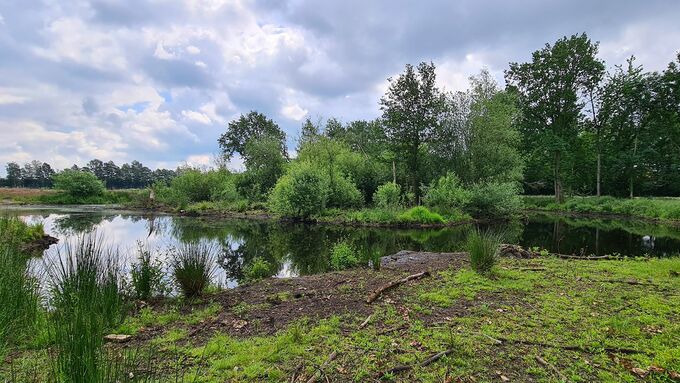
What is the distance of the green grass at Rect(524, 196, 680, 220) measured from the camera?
23.0 metres

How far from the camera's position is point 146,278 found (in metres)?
6.18

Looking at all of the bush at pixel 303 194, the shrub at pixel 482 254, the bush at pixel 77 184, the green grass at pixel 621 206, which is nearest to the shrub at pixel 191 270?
the shrub at pixel 482 254

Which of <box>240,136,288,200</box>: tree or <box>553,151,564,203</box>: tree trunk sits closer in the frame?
<box>553,151,564,203</box>: tree trunk

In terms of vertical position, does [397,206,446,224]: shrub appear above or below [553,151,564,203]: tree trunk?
below

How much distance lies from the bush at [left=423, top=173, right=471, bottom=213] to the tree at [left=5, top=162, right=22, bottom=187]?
93.9 metres

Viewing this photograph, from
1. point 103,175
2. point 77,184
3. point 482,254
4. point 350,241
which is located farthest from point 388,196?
point 103,175

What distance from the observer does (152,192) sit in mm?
39781

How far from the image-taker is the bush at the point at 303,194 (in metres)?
24.3

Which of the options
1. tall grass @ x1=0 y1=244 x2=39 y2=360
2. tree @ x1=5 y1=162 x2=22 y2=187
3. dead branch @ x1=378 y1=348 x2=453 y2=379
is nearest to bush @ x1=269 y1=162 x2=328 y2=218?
tall grass @ x1=0 y1=244 x2=39 y2=360

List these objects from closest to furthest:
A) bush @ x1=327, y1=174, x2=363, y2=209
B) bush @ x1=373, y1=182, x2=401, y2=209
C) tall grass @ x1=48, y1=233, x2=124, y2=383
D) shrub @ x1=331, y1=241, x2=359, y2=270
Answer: tall grass @ x1=48, y1=233, x2=124, y2=383, shrub @ x1=331, y1=241, x2=359, y2=270, bush @ x1=373, y1=182, x2=401, y2=209, bush @ x1=327, y1=174, x2=363, y2=209

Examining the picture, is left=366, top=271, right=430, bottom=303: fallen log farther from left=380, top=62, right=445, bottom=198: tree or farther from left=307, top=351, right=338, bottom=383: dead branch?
left=380, top=62, right=445, bottom=198: tree

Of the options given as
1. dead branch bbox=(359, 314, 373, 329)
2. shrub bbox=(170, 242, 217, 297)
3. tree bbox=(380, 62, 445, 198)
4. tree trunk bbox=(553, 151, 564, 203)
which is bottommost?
dead branch bbox=(359, 314, 373, 329)

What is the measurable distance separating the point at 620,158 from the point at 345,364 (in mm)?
36000

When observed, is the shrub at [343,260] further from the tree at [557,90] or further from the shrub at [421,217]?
the tree at [557,90]
